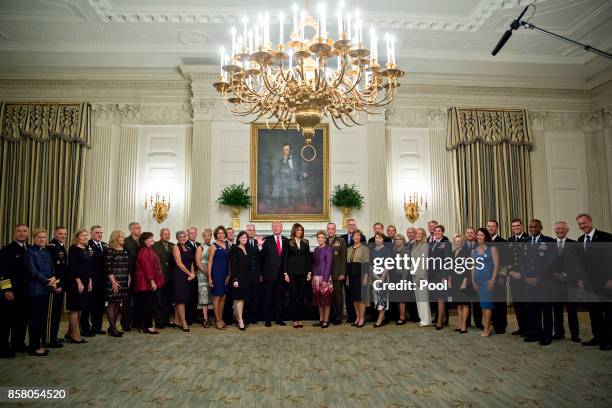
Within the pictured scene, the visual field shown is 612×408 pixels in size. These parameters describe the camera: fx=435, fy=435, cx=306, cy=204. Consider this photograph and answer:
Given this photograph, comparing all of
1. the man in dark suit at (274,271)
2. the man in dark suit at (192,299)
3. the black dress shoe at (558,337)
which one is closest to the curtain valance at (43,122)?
the man in dark suit at (192,299)

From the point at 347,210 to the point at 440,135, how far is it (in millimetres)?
2774

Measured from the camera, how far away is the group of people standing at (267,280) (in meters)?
4.97

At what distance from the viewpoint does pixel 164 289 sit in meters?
6.76

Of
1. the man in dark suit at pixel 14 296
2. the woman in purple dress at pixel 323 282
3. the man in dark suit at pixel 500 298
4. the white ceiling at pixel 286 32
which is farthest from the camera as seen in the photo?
the white ceiling at pixel 286 32

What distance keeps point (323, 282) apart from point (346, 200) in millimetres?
2558

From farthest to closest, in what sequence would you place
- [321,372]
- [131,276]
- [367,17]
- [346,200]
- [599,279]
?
1. [346,200]
2. [367,17]
3. [131,276]
4. [599,279]
5. [321,372]

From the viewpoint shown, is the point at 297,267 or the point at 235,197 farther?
the point at 235,197

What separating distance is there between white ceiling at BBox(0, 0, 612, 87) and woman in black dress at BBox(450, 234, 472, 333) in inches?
158

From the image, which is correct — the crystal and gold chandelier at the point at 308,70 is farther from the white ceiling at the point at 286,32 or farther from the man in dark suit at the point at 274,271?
the white ceiling at the point at 286,32

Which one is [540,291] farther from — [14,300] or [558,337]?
[14,300]

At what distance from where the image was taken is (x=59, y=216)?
29.0 ft

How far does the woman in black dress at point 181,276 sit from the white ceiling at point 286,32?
3.94 metres

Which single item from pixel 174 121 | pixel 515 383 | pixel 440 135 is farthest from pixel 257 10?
pixel 515 383

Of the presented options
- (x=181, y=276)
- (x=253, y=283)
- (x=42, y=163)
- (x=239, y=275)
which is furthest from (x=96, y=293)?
(x=42, y=163)
